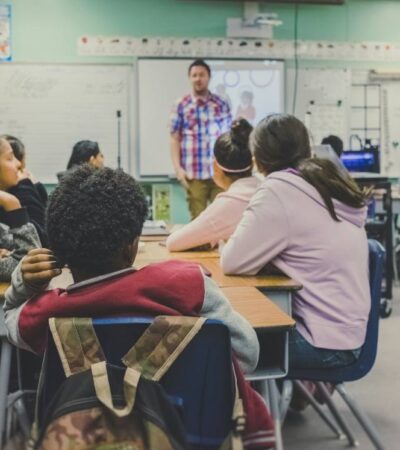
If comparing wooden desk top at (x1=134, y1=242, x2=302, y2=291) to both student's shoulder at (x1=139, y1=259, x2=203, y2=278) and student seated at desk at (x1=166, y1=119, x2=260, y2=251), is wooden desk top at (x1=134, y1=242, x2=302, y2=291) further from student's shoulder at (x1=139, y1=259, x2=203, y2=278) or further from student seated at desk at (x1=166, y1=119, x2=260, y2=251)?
student's shoulder at (x1=139, y1=259, x2=203, y2=278)

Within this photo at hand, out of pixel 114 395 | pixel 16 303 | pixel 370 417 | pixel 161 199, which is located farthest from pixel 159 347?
pixel 161 199

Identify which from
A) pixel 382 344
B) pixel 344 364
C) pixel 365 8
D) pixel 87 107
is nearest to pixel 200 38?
pixel 87 107

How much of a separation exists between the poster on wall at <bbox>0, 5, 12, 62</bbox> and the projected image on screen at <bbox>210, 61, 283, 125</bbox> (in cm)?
173

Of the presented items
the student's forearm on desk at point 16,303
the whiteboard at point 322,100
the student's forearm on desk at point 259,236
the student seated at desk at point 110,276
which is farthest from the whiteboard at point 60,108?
the student seated at desk at point 110,276

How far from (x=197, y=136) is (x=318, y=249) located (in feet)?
11.9

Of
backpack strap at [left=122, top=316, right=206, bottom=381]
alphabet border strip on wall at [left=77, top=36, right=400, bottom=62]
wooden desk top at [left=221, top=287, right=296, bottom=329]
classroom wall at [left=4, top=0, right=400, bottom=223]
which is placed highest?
classroom wall at [left=4, top=0, right=400, bottom=223]

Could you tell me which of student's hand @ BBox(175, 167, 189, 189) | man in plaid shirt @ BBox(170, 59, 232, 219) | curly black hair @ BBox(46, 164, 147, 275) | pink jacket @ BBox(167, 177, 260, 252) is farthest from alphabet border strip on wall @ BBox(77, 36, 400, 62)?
curly black hair @ BBox(46, 164, 147, 275)

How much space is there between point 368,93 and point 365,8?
2.56ft

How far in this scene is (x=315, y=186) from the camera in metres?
2.16

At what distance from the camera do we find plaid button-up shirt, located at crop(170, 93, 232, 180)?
5.60 metres

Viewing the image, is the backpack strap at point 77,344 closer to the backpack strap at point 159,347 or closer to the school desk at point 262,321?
the backpack strap at point 159,347

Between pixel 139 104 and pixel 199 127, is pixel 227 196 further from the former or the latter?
pixel 139 104

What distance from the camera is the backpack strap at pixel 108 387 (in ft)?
3.42

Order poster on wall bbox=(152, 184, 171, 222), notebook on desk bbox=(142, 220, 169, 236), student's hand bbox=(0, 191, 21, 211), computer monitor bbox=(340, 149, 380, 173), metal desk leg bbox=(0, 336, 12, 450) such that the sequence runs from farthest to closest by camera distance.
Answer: poster on wall bbox=(152, 184, 171, 222), computer monitor bbox=(340, 149, 380, 173), notebook on desk bbox=(142, 220, 169, 236), student's hand bbox=(0, 191, 21, 211), metal desk leg bbox=(0, 336, 12, 450)
